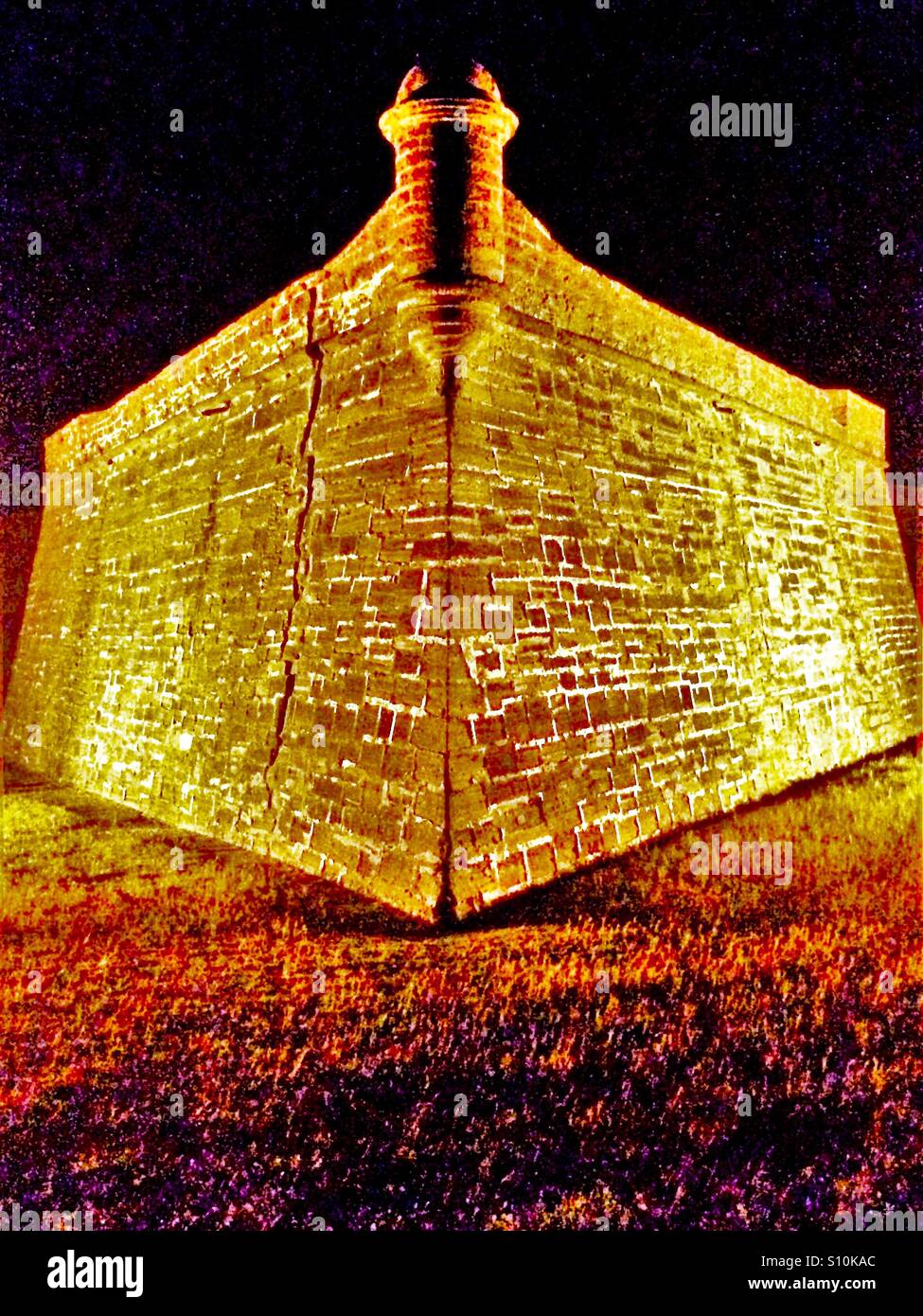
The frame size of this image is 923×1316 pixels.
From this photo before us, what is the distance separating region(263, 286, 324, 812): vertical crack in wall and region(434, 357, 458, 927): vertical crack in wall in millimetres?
1768

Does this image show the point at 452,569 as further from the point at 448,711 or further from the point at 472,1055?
the point at 472,1055

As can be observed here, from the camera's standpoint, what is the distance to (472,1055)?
3.94 m

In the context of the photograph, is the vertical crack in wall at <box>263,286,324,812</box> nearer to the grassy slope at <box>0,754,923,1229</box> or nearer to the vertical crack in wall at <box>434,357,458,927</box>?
the grassy slope at <box>0,754,923,1229</box>

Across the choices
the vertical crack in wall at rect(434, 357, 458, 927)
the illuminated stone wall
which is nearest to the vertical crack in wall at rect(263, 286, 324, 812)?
the illuminated stone wall

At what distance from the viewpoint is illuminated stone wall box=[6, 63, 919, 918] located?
5.90m

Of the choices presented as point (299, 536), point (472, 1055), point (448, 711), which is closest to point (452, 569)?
point (448, 711)

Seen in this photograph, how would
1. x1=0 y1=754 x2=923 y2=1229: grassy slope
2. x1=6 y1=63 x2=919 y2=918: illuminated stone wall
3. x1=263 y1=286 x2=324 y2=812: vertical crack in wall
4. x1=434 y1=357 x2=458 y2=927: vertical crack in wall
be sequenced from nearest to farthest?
x1=0 y1=754 x2=923 y2=1229: grassy slope
x1=434 y1=357 x2=458 y2=927: vertical crack in wall
x1=6 y1=63 x2=919 y2=918: illuminated stone wall
x1=263 y1=286 x2=324 y2=812: vertical crack in wall

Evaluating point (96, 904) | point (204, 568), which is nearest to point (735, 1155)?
point (96, 904)

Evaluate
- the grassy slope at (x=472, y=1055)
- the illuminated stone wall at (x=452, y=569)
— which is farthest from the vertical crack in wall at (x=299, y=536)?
the grassy slope at (x=472, y=1055)

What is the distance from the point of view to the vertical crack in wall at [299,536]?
7.19m

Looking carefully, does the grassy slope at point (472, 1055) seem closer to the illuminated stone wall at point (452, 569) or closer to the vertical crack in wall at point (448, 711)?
the vertical crack in wall at point (448, 711)

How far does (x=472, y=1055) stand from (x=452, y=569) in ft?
10.2

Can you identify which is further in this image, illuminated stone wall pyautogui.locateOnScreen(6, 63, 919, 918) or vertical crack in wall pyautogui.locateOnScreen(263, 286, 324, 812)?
vertical crack in wall pyautogui.locateOnScreen(263, 286, 324, 812)

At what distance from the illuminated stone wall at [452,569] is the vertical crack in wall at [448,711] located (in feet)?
0.06
